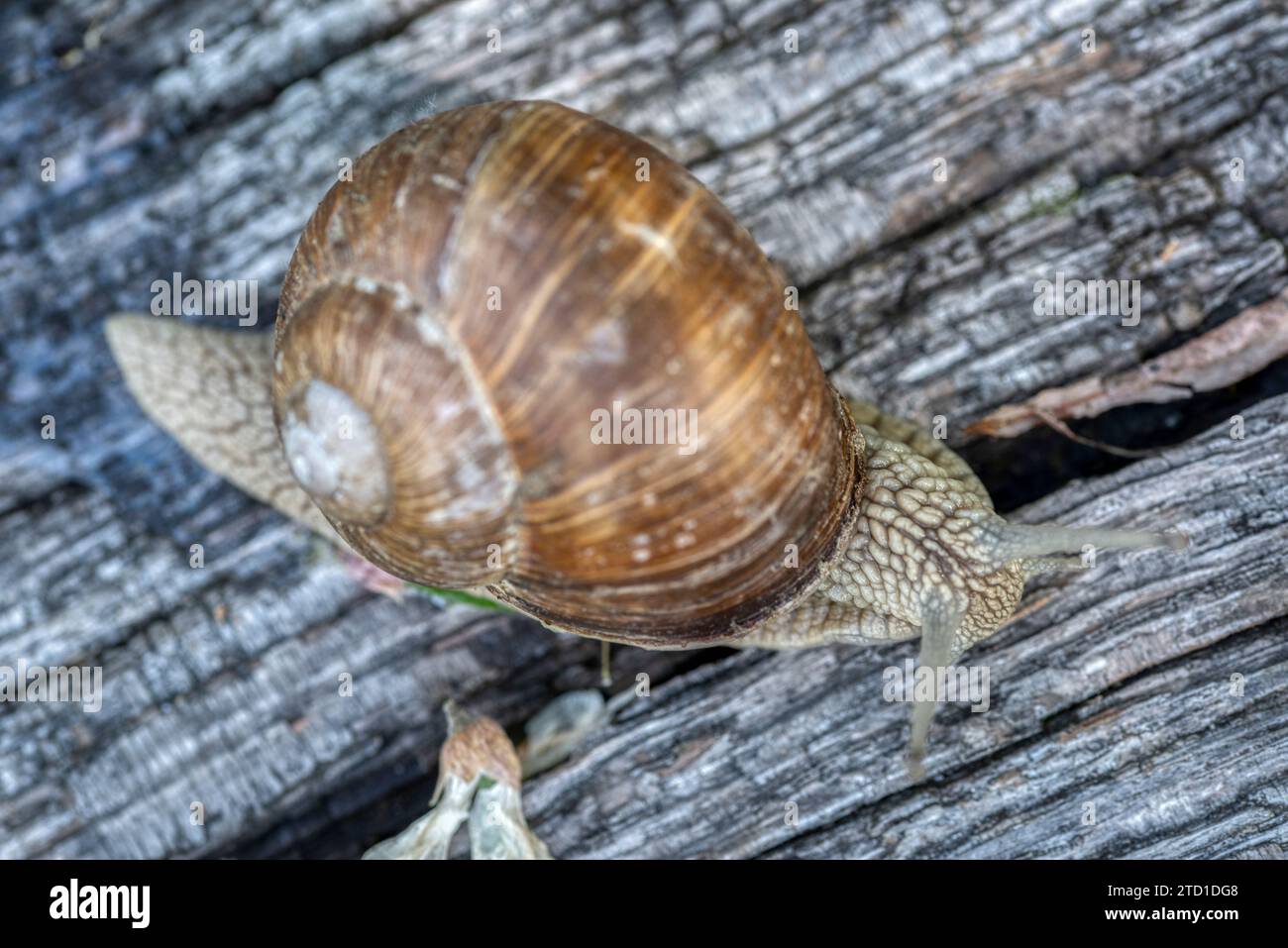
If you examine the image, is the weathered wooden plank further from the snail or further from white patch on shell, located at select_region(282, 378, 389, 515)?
white patch on shell, located at select_region(282, 378, 389, 515)

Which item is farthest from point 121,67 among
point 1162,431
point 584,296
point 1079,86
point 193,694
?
point 1162,431

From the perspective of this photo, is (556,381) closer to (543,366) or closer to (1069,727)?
(543,366)

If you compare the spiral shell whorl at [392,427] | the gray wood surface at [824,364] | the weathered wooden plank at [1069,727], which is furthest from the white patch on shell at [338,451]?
the weathered wooden plank at [1069,727]

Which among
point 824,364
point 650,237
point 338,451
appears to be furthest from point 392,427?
point 824,364

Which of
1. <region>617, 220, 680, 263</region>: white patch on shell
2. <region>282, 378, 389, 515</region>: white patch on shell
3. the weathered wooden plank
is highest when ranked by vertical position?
<region>617, 220, 680, 263</region>: white patch on shell

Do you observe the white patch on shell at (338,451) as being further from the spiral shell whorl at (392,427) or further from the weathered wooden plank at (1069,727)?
the weathered wooden plank at (1069,727)

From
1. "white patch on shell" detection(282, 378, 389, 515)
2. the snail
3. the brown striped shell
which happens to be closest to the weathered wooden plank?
the snail
